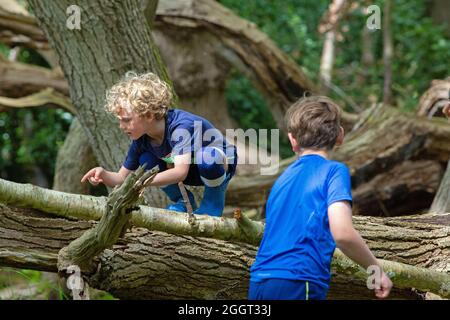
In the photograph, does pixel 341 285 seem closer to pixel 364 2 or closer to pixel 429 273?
pixel 429 273

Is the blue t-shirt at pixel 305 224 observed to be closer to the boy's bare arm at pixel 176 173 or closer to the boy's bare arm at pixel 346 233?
the boy's bare arm at pixel 346 233

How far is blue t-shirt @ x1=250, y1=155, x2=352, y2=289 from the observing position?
3.03 m

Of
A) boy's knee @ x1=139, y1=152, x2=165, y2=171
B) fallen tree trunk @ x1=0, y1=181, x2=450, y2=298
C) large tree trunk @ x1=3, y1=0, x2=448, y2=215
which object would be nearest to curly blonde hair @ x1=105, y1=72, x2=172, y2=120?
boy's knee @ x1=139, y1=152, x2=165, y2=171

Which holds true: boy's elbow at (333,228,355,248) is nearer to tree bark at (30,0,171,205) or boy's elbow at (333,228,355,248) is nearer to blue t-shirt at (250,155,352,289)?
blue t-shirt at (250,155,352,289)

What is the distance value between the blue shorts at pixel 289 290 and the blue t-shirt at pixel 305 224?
18mm

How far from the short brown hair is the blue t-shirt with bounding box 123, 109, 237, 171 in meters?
0.97

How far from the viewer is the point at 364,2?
38.6 ft

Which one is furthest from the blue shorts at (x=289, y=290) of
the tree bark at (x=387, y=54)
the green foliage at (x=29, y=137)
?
the green foliage at (x=29, y=137)

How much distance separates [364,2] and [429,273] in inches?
319

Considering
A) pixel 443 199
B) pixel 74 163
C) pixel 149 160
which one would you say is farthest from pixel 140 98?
pixel 74 163

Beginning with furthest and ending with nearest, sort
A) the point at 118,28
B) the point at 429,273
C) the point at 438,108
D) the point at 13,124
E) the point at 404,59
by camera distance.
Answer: the point at 404,59 < the point at 13,124 < the point at 438,108 < the point at 118,28 < the point at 429,273

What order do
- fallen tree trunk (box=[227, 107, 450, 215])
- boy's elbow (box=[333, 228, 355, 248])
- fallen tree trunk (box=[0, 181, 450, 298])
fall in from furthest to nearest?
1. fallen tree trunk (box=[227, 107, 450, 215])
2. fallen tree trunk (box=[0, 181, 450, 298])
3. boy's elbow (box=[333, 228, 355, 248])

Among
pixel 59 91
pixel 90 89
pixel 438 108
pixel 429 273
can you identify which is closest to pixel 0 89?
pixel 59 91

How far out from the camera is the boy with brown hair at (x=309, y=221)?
2.99m
